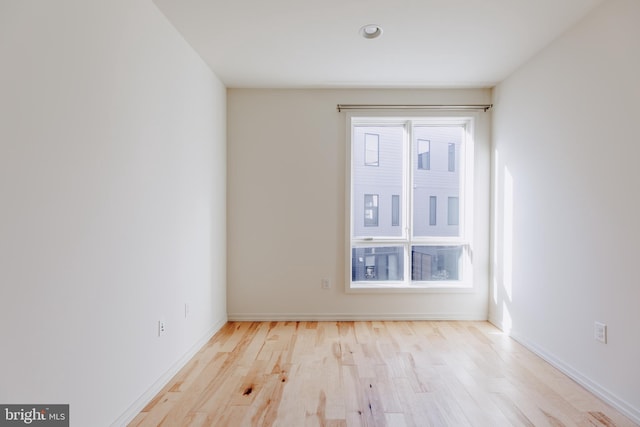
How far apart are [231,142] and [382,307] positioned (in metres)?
2.44

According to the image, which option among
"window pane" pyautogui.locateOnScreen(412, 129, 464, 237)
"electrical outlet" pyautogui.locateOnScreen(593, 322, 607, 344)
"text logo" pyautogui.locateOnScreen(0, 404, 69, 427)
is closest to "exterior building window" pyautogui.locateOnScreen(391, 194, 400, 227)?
"window pane" pyautogui.locateOnScreen(412, 129, 464, 237)

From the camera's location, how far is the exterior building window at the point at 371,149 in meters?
3.90

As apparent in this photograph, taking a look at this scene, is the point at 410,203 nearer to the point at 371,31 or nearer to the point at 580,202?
the point at 580,202

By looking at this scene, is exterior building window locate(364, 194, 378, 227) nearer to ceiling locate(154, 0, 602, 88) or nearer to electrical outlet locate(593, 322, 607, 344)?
ceiling locate(154, 0, 602, 88)

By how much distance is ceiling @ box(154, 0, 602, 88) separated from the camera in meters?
2.27

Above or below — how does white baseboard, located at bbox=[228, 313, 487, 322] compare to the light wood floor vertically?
above

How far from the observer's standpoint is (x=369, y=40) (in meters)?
2.71

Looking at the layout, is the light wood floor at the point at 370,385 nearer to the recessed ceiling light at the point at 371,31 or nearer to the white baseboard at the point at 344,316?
the white baseboard at the point at 344,316

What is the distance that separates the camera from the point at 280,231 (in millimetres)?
3787

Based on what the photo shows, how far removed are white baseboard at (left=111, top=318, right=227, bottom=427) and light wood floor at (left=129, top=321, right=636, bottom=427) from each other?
0.04 metres

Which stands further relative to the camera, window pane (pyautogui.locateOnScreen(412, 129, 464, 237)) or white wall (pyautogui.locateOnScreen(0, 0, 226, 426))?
window pane (pyautogui.locateOnScreen(412, 129, 464, 237))

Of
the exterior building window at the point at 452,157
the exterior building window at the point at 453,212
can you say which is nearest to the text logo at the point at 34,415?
the exterior building window at the point at 453,212

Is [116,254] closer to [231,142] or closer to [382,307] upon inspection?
[231,142]

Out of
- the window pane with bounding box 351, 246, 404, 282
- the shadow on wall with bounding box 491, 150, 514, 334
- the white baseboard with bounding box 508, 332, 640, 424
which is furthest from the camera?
the window pane with bounding box 351, 246, 404, 282
